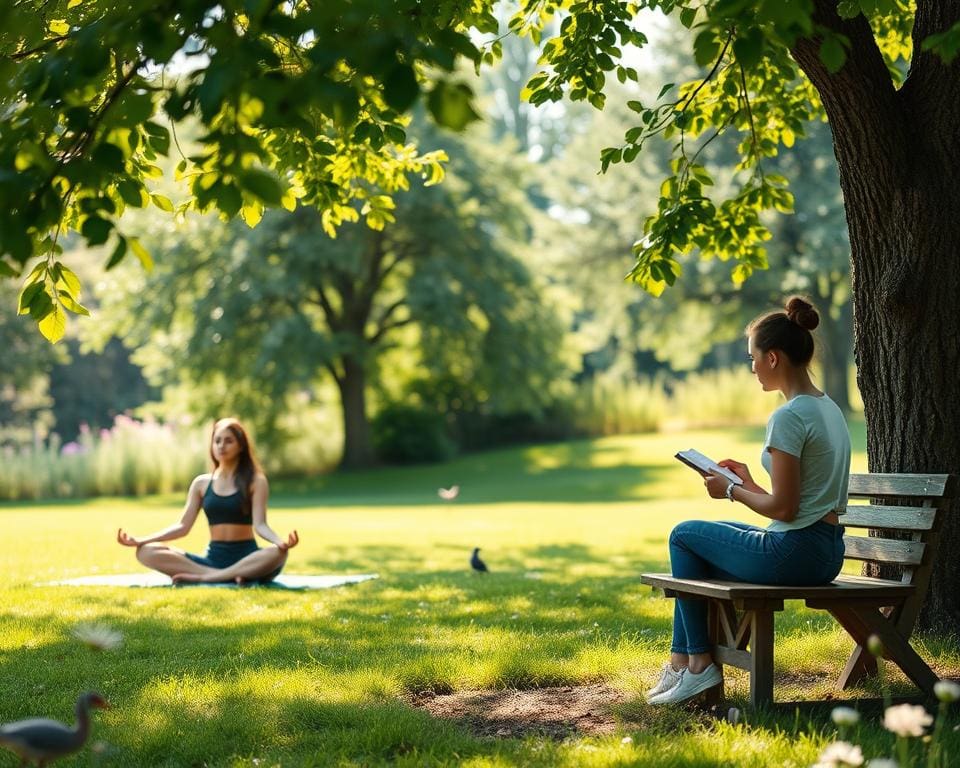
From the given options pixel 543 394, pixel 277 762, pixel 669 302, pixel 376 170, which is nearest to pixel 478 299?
pixel 543 394

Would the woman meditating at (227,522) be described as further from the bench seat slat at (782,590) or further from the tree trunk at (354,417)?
the tree trunk at (354,417)

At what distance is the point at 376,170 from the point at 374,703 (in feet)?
13.4

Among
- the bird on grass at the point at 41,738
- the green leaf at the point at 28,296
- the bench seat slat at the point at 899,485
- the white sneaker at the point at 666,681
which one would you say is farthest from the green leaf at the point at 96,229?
the bench seat slat at the point at 899,485

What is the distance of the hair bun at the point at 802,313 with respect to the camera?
15.9 ft

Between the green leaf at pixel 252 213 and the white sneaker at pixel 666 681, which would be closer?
the white sneaker at pixel 666 681

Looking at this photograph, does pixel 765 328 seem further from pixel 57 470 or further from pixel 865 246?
pixel 57 470

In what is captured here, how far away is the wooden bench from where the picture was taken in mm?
4586

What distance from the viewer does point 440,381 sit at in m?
33.5

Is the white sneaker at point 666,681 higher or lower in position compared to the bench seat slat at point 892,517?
lower

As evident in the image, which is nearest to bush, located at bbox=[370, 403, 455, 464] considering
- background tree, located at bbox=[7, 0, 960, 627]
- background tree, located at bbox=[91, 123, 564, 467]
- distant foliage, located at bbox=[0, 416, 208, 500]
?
background tree, located at bbox=[91, 123, 564, 467]

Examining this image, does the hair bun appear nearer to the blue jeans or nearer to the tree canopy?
the blue jeans

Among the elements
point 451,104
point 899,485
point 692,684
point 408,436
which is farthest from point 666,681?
point 408,436

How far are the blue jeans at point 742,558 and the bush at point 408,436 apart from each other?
26.5 m

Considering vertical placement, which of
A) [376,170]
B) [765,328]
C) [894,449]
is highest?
[376,170]
